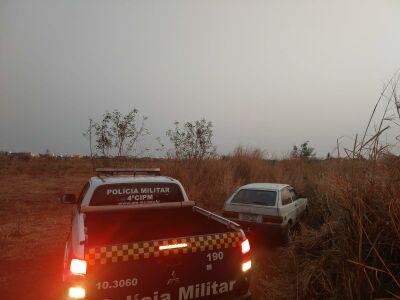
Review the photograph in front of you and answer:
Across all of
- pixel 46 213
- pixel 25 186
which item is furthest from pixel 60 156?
pixel 46 213

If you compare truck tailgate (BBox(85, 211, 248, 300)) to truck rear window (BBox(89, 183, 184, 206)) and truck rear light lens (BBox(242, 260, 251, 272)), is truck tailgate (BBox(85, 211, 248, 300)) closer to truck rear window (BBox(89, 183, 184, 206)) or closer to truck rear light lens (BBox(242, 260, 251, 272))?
truck rear light lens (BBox(242, 260, 251, 272))

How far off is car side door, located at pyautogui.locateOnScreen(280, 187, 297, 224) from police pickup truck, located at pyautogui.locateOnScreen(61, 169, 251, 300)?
3.94 metres

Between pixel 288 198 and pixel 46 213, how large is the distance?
8924 millimetres

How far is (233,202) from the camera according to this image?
902 centimetres

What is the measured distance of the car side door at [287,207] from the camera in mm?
8505

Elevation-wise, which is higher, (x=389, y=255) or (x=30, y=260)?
(x=389, y=255)

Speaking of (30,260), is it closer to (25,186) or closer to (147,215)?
(147,215)

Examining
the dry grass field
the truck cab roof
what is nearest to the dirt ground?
the dry grass field

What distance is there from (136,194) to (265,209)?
4025 millimetres

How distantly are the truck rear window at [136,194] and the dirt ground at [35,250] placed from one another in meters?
1.39

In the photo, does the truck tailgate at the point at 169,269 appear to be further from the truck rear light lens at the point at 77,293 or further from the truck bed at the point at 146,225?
the truck bed at the point at 146,225

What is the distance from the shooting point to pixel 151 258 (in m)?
3.29

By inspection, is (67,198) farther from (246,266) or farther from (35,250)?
(246,266)

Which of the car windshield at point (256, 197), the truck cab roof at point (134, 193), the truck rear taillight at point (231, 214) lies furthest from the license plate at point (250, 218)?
the truck cab roof at point (134, 193)
